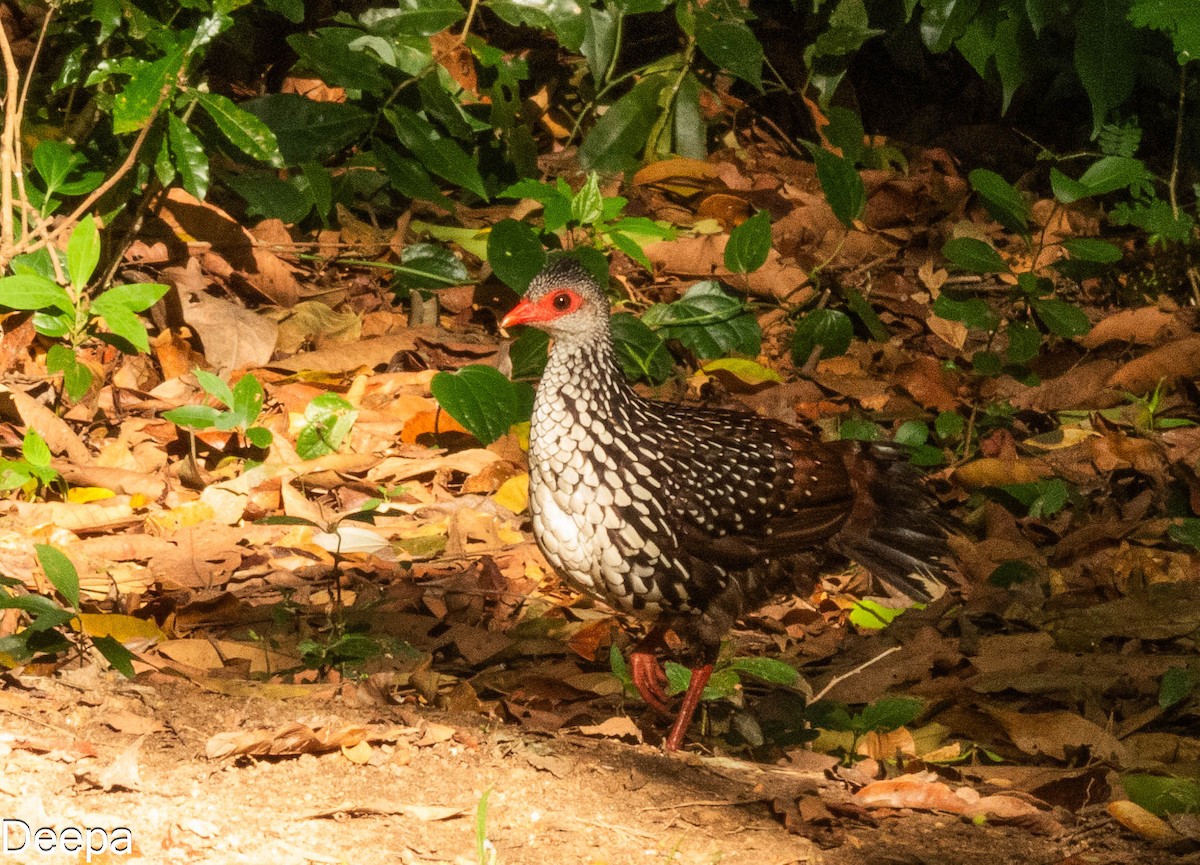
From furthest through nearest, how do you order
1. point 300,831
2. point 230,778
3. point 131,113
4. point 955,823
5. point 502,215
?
point 502,215
point 131,113
point 955,823
point 230,778
point 300,831

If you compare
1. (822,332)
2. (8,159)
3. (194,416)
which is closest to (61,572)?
(194,416)

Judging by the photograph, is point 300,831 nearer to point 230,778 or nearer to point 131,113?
point 230,778

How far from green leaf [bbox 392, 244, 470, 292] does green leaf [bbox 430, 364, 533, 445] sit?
3.71 ft

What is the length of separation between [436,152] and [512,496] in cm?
170

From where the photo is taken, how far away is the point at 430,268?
6445 millimetres

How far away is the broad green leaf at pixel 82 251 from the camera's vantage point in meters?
5.29

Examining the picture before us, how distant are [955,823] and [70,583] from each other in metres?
2.33

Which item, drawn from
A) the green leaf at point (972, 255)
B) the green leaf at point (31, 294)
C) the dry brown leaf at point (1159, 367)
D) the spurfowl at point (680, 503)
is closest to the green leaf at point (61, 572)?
the spurfowl at point (680, 503)

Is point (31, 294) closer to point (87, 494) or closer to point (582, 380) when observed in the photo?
point (87, 494)

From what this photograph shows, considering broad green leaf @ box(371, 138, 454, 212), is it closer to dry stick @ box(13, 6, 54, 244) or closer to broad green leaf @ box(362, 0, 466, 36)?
broad green leaf @ box(362, 0, 466, 36)

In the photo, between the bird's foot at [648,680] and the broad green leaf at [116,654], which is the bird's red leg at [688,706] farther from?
the broad green leaf at [116,654]

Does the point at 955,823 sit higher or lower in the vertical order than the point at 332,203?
lower

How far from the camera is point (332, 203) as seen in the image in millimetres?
6863

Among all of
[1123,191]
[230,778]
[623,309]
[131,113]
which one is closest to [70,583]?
[230,778]
